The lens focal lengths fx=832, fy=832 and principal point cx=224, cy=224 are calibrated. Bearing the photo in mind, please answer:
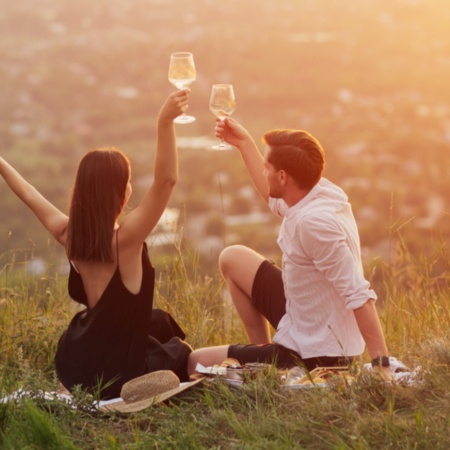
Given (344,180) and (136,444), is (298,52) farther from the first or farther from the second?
(136,444)

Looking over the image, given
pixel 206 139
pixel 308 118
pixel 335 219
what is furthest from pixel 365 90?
pixel 335 219

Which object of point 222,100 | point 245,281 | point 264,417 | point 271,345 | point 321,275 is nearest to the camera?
point 264,417

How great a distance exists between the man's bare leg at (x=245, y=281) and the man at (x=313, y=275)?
21 cm

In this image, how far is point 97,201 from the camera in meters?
2.72

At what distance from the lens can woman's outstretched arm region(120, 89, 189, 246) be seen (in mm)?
2594

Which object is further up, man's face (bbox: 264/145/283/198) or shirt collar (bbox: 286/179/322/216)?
man's face (bbox: 264/145/283/198)

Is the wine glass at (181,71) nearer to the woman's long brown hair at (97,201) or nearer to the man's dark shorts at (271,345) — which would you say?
the woman's long brown hair at (97,201)

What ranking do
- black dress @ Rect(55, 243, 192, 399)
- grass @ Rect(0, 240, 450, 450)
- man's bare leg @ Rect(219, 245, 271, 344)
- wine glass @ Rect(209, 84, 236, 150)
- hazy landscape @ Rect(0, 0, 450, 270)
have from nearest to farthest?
grass @ Rect(0, 240, 450, 450)
black dress @ Rect(55, 243, 192, 399)
wine glass @ Rect(209, 84, 236, 150)
man's bare leg @ Rect(219, 245, 271, 344)
hazy landscape @ Rect(0, 0, 450, 270)

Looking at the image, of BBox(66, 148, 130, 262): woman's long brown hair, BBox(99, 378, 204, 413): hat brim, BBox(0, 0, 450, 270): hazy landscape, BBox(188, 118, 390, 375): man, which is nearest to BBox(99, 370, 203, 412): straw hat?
BBox(99, 378, 204, 413): hat brim

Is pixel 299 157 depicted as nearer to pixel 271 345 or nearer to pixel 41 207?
pixel 271 345

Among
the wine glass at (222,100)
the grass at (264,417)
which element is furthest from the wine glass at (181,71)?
the grass at (264,417)

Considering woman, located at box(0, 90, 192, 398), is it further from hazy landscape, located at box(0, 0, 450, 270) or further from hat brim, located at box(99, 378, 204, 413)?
hazy landscape, located at box(0, 0, 450, 270)

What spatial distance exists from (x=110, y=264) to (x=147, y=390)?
17.2 inches

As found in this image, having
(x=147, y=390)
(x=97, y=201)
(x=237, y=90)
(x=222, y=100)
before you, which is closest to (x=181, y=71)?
(x=222, y=100)
